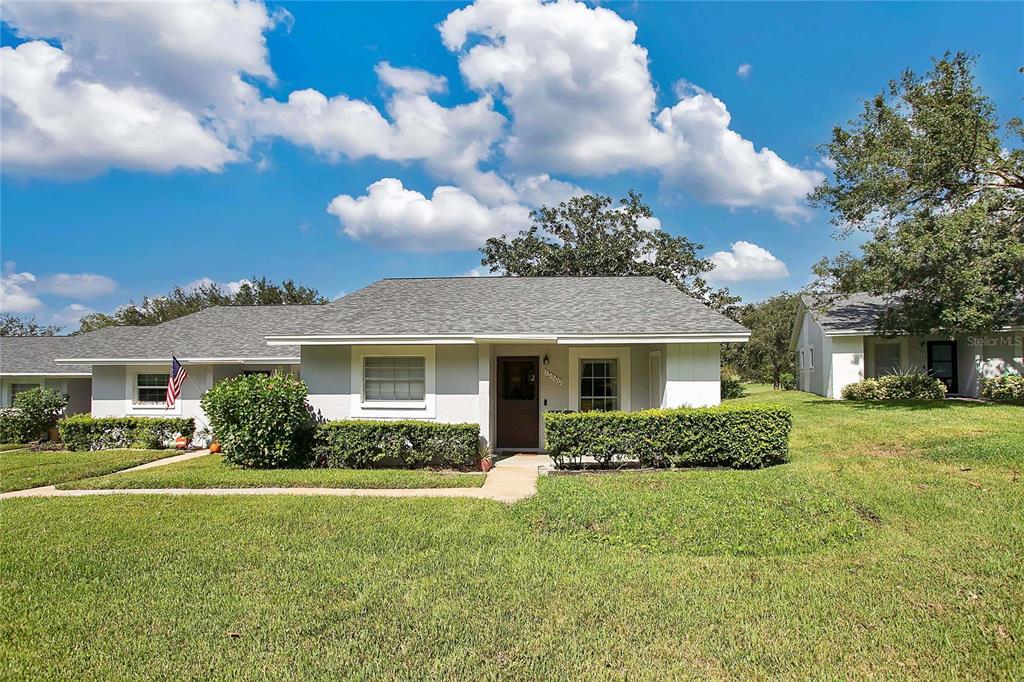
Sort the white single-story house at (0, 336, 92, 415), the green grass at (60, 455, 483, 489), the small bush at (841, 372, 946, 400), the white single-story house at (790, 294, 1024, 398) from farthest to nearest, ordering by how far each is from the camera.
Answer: the white single-story house at (790, 294, 1024, 398)
the small bush at (841, 372, 946, 400)
the white single-story house at (0, 336, 92, 415)
the green grass at (60, 455, 483, 489)

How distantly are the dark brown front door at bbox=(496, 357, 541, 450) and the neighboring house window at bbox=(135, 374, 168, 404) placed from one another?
1089 cm

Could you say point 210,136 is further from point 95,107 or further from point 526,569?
point 526,569

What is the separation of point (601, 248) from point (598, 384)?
19074 mm

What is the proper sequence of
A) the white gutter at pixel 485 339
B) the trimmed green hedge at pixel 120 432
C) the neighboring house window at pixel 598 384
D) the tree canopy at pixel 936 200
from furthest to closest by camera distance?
the tree canopy at pixel 936 200
the trimmed green hedge at pixel 120 432
the neighboring house window at pixel 598 384
the white gutter at pixel 485 339

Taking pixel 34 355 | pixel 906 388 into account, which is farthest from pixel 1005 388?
pixel 34 355

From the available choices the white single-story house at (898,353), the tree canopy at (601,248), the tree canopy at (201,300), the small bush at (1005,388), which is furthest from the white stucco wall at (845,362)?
the tree canopy at (201,300)

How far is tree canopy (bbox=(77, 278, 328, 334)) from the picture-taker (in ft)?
139

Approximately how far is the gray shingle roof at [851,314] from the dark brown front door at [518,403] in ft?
49.6

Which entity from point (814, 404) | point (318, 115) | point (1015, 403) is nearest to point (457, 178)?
point (318, 115)

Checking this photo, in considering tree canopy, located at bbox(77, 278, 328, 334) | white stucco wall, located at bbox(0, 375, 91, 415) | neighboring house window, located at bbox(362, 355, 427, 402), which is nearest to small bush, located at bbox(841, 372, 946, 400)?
neighboring house window, located at bbox(362, 355, 427, 402)

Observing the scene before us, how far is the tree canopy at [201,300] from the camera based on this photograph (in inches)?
1671

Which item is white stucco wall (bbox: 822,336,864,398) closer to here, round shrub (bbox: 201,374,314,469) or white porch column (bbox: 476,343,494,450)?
white porch column (bbox: 476,343,494,450)

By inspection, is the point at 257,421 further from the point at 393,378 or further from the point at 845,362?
the point at 845,362

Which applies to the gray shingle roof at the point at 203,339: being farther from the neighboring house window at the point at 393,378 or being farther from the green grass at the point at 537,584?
the green grass at the point at 537,584
